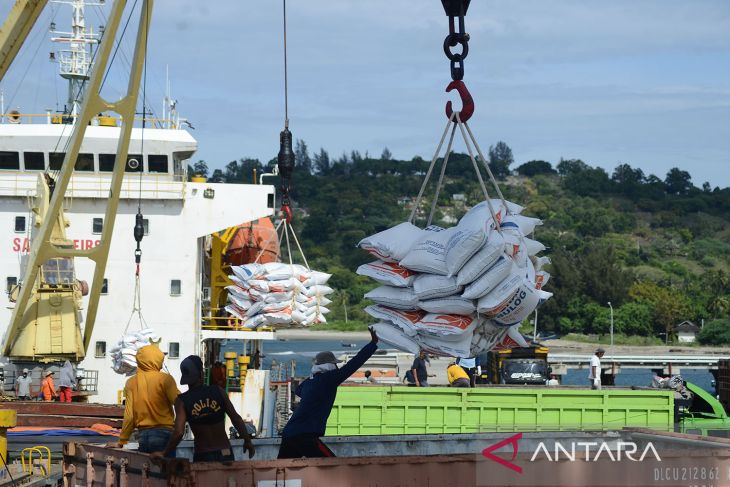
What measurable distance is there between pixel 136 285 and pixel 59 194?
391cm

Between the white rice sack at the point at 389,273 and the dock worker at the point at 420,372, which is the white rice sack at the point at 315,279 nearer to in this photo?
the dock worker at the point at 420,372

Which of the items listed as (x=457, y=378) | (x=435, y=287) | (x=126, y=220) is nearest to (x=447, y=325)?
(x=435, y=287)

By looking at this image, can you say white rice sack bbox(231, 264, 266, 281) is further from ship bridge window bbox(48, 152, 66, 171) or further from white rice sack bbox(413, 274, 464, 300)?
white rice sack bbox(413, 274, 464, 300)

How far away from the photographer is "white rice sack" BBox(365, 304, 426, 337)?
10633 mm

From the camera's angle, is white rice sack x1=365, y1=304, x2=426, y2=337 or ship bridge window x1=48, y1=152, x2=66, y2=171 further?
ship bridge window x1=48, y1=152, x2=66, y2=171

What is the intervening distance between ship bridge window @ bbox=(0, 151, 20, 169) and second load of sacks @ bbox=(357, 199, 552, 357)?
16737 mm

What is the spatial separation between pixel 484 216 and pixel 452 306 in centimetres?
97

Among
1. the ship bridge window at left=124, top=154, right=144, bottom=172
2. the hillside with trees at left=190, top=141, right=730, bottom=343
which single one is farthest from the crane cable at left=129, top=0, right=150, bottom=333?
the hillside with trees at left=190, top=141, right=730, bottom=343

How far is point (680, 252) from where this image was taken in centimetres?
15925

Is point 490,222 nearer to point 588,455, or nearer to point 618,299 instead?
point 588,455

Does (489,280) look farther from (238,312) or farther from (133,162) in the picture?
(133,162)

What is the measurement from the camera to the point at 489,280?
1022cm

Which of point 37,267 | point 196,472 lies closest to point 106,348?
point 37,267

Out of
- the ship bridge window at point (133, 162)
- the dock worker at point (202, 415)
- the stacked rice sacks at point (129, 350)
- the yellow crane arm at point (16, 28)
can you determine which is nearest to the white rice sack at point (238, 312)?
the stacked rice sacks at point (129, 350)
